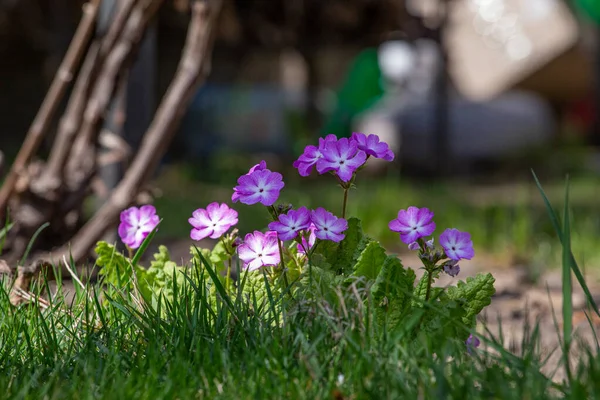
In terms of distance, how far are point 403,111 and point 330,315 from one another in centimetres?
827

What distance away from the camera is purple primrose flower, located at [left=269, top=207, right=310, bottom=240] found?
1.41 metres

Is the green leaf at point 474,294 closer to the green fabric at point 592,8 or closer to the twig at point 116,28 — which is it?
the twig at point 116,28

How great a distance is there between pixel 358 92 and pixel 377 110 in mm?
2128

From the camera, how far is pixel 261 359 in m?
1.23

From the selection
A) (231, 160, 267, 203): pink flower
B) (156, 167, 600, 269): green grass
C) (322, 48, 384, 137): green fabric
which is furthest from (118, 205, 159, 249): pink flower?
(322, 48, 384, 137): green fabric

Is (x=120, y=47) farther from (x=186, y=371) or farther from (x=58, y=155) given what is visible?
(x=186, y=371)

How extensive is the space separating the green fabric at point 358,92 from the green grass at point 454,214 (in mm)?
1657

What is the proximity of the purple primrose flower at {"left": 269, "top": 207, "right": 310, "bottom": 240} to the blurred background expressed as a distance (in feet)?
7.00

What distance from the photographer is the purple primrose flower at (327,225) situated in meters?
1.44

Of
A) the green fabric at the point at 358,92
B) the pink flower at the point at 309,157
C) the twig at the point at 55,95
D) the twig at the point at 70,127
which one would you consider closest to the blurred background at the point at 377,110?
the green fabric at the point at 358,92

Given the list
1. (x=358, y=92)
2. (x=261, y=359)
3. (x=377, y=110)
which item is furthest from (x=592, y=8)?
(x=261, y=359)

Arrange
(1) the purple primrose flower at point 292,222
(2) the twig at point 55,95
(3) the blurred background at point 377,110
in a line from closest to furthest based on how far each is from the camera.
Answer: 1. (1) the purple primrose flower at point 292,222
2. (2) the twig at point 55,95
3. (3) the blurred background at point 377,110

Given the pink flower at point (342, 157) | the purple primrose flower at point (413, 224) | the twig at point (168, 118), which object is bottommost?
the purple primrose flower at point (413, 224)

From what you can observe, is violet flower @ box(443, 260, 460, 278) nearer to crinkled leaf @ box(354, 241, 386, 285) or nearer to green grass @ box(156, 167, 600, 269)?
crinkled leaf @ box(354, 241, 386, 285)
